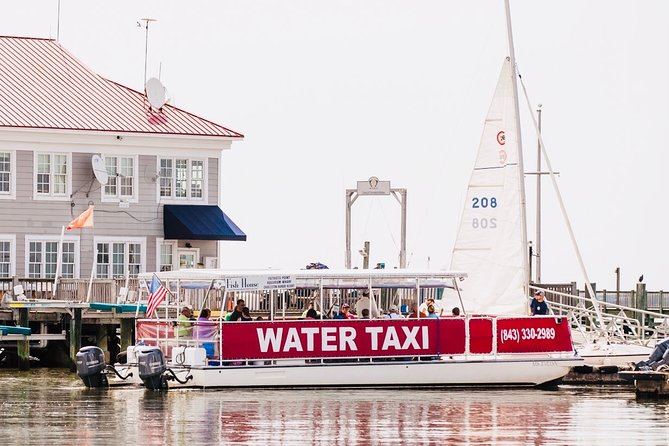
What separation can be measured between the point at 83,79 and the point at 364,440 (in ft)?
111

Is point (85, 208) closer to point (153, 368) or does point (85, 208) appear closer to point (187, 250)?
point (187, 250)

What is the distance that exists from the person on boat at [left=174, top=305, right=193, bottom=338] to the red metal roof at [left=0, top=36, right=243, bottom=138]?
1786 centimetres

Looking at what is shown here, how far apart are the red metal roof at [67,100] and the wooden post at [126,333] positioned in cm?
864

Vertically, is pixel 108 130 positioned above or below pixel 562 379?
above

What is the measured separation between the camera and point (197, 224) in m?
55.1

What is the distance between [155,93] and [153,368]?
2204 cm

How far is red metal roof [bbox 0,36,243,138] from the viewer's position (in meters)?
54.4

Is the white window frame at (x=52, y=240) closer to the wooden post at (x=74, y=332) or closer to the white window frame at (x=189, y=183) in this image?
the white window frame at (x=189, y=183)

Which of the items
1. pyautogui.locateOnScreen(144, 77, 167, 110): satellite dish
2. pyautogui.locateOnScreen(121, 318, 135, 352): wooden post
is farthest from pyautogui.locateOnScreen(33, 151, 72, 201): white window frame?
pyautogui.locateOnScreen(121, 318, 135, 352): wooden post

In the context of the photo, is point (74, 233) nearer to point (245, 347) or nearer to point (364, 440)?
point (245, 347)

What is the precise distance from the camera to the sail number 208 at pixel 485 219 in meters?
39.8

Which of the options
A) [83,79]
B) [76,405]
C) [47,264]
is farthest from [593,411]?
[83,79]

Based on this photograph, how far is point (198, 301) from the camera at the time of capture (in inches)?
1884

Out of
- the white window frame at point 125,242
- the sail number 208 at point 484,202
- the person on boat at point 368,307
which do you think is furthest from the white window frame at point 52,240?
the person on boat at point 368,307
